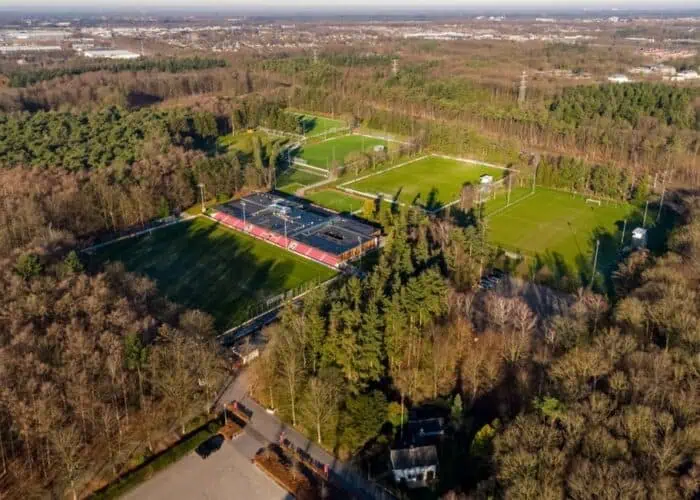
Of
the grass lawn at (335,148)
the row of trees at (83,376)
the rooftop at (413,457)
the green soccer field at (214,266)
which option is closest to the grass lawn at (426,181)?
the grass lawn at (335,148)

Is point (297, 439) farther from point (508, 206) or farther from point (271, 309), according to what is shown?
point (508, 206)

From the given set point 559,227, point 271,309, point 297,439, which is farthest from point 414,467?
point 559,227

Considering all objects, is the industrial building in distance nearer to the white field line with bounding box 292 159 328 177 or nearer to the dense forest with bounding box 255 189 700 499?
the dense forest with bounding box 255 189 700 499

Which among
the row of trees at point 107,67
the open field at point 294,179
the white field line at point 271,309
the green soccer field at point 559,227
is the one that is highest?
the row of trees at point 107,67

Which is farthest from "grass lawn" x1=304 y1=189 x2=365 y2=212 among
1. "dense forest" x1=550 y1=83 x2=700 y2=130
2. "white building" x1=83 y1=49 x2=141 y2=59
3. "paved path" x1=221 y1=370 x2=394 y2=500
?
"white building" x1=83 y1=49 x2=141 y2=59

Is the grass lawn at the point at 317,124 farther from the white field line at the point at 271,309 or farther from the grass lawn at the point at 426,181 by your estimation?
the white field line at the point at 271,309

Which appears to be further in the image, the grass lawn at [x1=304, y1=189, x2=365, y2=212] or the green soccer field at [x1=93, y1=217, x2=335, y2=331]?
the grass lawn at [x1=304, y1=189, x2=365, y2=212]

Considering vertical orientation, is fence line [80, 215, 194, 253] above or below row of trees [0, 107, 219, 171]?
below

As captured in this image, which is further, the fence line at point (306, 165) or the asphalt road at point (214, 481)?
the fence line at point (306, 165)
